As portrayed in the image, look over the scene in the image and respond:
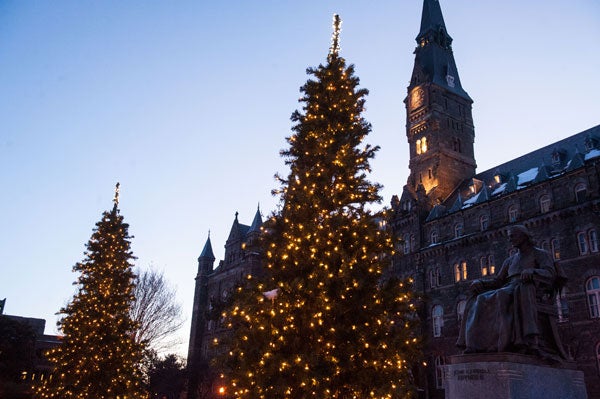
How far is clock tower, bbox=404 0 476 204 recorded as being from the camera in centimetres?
4838

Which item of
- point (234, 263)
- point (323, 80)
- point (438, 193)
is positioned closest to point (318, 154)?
point (323, 80)

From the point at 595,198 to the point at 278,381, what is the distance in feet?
83.7

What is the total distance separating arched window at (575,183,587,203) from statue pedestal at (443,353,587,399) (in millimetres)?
25062

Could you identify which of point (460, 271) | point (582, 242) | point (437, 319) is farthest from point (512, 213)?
point (437, 319)

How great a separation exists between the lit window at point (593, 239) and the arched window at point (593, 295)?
5.80 ft

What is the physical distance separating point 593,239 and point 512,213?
6158 mm

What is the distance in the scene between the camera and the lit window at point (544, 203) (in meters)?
32.4

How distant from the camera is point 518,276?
31.4ft

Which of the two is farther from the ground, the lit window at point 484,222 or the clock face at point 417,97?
the clock face at point 417,97

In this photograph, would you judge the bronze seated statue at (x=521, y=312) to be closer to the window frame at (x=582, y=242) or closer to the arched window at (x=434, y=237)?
the window frame at (x=582, y=242)

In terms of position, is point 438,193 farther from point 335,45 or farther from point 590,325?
point 335,45

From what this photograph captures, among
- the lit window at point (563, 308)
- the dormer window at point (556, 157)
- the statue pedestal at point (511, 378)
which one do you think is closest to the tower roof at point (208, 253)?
the dormer window at point (556, 157)

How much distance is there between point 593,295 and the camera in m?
28.5

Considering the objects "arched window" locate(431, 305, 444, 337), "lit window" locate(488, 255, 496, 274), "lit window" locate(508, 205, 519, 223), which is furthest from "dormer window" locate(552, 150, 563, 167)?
"arched window" locate(431, 305, 444, 337)
